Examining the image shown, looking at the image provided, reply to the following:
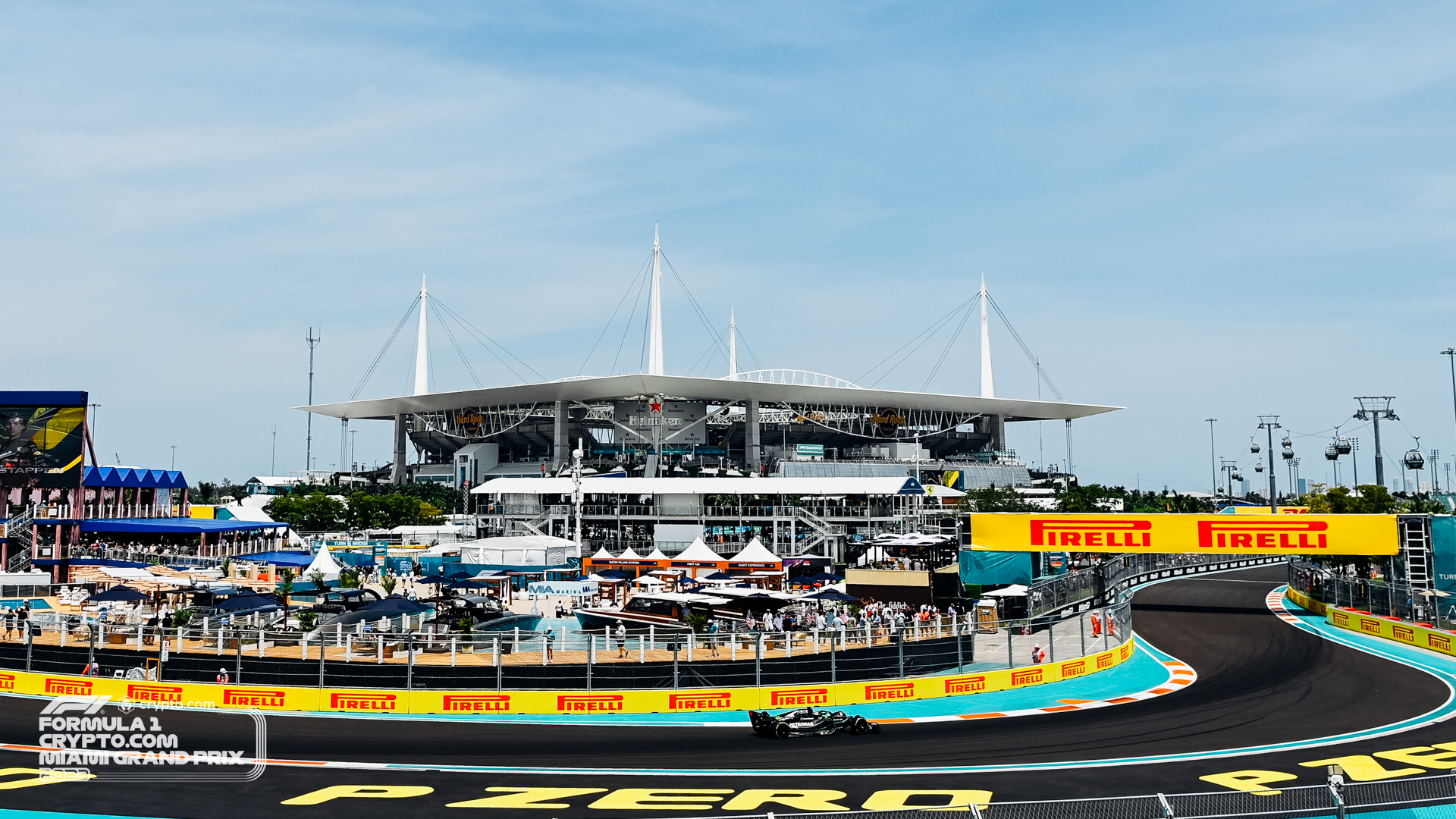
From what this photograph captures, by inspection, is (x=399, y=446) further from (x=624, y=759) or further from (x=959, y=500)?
(x=624, y=759)

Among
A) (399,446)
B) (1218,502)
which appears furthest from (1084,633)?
(1218,502)

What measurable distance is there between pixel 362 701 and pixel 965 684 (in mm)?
15446

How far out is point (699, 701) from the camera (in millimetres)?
26234

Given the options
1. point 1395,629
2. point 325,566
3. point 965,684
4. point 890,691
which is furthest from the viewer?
point 325,566

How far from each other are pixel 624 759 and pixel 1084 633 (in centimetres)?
1831

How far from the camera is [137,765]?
63.9 ft

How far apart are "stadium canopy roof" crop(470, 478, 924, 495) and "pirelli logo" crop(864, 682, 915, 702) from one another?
52.8 m

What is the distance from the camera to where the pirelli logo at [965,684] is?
2844 centimetres

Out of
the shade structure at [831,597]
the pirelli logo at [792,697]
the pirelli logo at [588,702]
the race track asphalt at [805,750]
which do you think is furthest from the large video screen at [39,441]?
the pirelli logo at [792,697]

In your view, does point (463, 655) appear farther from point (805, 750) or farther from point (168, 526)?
point (168, 526)

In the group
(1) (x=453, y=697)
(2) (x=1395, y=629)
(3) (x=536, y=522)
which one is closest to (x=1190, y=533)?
(2) (x=1395, y=629)

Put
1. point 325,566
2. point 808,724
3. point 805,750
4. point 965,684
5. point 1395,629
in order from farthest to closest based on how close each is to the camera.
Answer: point 325,566
point 1395,629
point 965,684
point 808,724
point 805,750

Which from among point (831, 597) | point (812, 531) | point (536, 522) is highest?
point (536, 522)

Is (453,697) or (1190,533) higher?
(1190,533)
